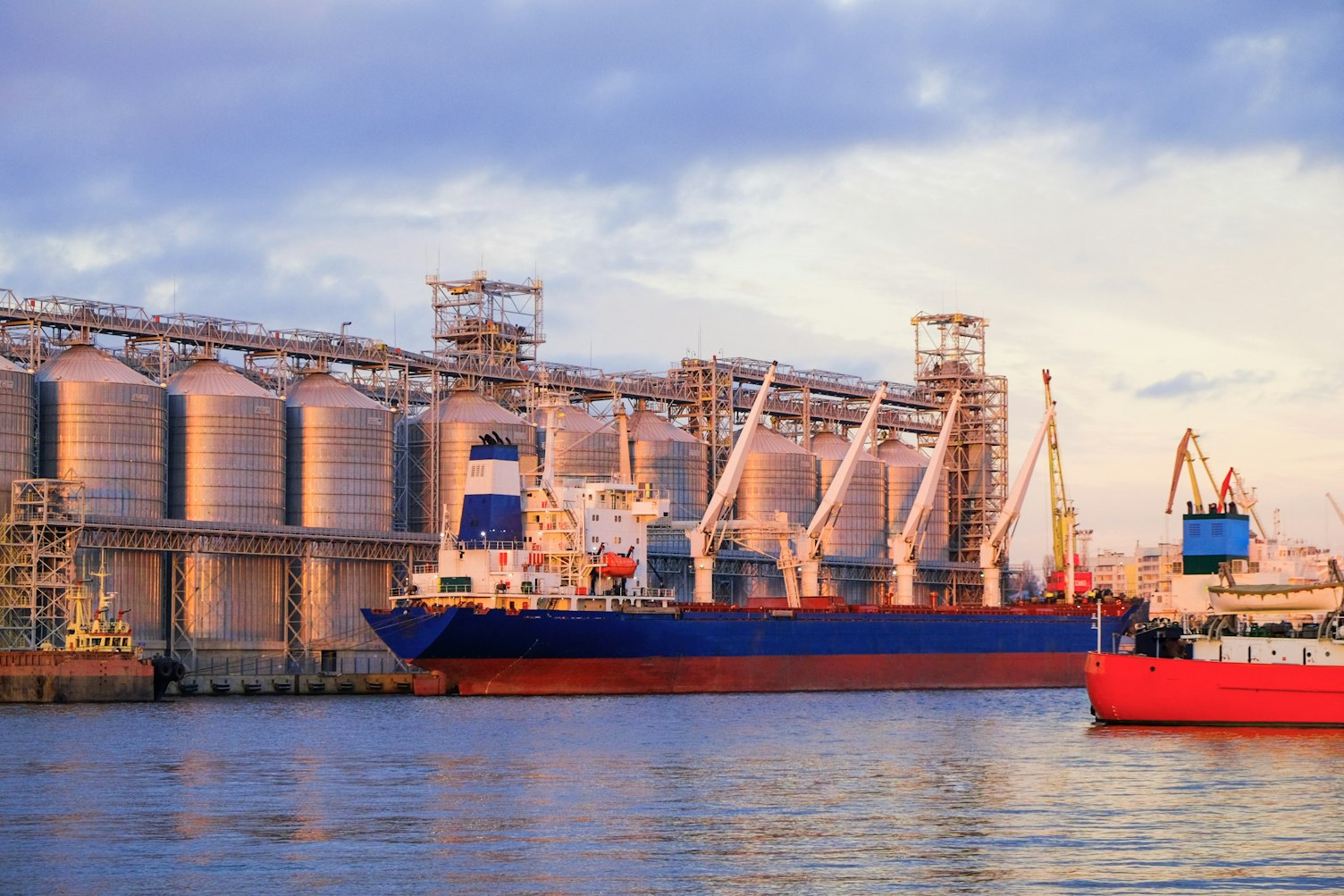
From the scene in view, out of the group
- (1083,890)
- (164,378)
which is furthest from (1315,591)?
(164,378)

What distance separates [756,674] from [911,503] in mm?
36965

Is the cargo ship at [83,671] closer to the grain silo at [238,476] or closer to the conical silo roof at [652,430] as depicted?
the grain silo at [238,476]

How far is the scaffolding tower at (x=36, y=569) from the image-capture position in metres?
70.5

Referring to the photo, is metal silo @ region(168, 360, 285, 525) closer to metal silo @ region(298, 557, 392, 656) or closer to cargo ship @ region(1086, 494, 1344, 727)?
metal silo @ region(298, 557, 392, 656)

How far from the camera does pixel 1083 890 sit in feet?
82.0

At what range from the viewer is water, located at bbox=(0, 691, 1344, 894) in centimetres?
2616

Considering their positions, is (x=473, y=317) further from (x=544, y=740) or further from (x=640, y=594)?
(x=544, y=740)

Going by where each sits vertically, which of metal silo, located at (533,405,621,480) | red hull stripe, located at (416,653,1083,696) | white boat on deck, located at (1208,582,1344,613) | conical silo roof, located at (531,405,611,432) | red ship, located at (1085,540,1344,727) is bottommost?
red hull stripe, located at (416,653,1083,696)

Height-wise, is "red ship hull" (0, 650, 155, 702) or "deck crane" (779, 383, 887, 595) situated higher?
"deck crane" (779, 383, 887, 595)

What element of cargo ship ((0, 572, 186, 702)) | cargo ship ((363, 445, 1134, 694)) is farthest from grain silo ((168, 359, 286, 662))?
cargo ship ((0, 572, 186, 702))

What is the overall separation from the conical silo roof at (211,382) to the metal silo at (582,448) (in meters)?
15.4

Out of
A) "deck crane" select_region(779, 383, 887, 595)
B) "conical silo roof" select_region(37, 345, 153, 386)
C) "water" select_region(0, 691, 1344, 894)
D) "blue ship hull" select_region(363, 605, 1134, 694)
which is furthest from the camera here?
"deck crane" select_region(779, 383, 887, 595)

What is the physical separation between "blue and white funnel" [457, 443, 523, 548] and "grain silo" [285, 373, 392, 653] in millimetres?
7647

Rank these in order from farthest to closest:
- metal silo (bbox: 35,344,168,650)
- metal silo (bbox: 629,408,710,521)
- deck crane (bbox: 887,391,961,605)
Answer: metal silo (bbox: 629,408,710,521), deck crane (bbox: 887,391,961,605), metal silo (bbox: 35,344,168,650)
